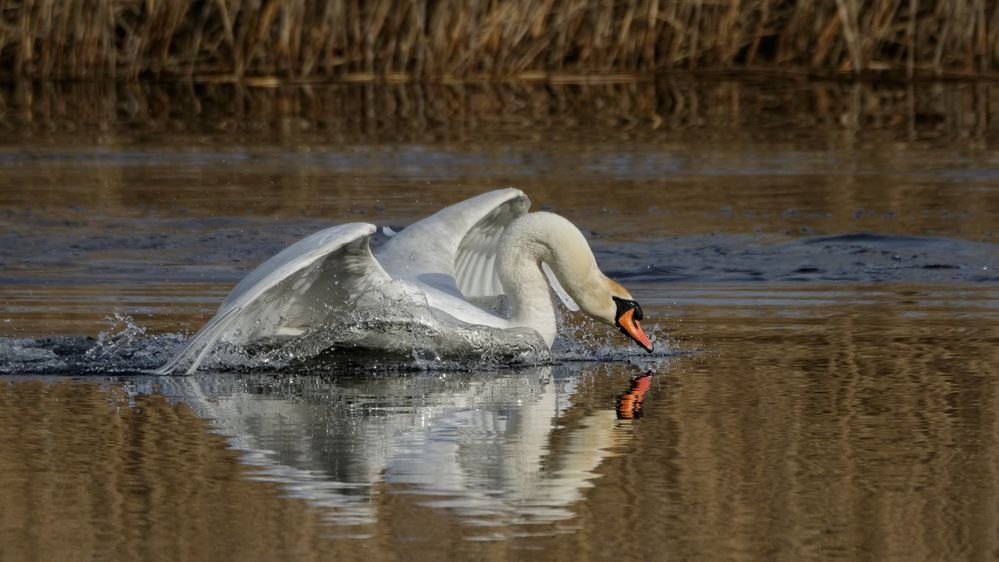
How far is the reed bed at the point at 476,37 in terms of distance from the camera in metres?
19.1

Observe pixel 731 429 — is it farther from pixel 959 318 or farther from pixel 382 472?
pixel 959 318

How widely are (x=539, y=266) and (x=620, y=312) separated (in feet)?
1.31

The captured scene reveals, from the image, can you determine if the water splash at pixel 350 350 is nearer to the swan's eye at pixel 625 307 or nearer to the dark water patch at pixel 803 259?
the swan's eye at pixel 625 307

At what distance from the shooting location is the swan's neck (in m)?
7.16

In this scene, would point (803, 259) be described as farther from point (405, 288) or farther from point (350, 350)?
point (405, 288)

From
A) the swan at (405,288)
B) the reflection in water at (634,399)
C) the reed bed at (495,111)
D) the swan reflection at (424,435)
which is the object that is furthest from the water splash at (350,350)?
the reed bed at (495,111)

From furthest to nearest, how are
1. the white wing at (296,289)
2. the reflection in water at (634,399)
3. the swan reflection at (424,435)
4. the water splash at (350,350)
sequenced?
the water splash at (350,350) < the white wing at (296,289) < the reflection in water at (634,399) < the swan reflection at (424,435)

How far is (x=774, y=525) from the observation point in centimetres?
445

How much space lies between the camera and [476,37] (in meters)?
19.1

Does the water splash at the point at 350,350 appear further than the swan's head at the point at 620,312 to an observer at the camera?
No

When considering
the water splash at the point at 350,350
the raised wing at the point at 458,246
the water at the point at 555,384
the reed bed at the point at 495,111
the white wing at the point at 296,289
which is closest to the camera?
the water at the point at 555,384

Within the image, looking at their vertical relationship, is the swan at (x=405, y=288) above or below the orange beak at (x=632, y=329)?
above

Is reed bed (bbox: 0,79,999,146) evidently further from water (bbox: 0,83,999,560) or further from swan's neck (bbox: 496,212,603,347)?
swan's neck (bbox: 496,212,603,347)

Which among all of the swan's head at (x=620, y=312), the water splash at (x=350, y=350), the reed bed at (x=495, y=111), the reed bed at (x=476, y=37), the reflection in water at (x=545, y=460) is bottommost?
the reflection in water at (x=545, y=460)
